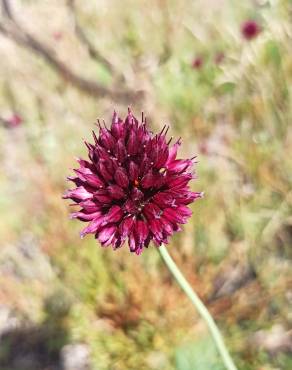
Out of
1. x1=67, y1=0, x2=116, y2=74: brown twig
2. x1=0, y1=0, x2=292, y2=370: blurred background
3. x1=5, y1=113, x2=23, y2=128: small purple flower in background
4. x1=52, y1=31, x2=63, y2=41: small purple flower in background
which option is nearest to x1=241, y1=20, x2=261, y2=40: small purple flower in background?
x1=0, y1=0, x2=292, y2=370: blurred background

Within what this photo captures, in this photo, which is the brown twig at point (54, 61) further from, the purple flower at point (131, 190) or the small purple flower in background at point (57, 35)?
the purple flower at point (131, 190)

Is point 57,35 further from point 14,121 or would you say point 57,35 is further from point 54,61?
point 14,121

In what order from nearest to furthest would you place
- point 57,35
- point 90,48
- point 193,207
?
point 193,207 → point 57,35 → point 90,48

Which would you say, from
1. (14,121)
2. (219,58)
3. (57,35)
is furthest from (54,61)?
(219,58)

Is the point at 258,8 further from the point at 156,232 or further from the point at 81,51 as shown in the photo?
the point at 156,232

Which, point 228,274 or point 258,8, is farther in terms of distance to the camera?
point 258,8

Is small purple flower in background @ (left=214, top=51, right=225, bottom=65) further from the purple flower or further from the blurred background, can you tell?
the purple flower

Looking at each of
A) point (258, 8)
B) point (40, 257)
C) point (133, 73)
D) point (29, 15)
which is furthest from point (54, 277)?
point (29, 15)
